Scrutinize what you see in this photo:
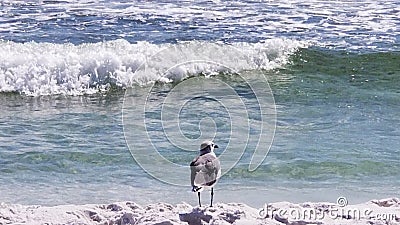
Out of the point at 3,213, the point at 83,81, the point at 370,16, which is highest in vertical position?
the point at 370,16

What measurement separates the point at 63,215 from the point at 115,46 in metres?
7.42

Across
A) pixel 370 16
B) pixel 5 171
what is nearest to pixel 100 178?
pixel 5 171

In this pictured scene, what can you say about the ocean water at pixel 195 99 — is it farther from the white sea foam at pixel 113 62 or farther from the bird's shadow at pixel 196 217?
the bird's shadow at pixel 196 217

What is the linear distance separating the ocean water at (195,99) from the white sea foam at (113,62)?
26 mm

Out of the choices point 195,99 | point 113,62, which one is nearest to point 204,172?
point 195,99

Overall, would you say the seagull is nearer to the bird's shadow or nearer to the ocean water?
the bird's shadow

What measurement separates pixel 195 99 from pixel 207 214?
5.23 meters

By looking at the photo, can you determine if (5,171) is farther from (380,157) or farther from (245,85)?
(245,85)

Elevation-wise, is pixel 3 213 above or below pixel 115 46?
below

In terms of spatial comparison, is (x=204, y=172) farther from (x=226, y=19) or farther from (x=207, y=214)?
(x=226, y=19)

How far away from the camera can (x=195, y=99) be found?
31.3ft

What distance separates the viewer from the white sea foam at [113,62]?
10.4 metres

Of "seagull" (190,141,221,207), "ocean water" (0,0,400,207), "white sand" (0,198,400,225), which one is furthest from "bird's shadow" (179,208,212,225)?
"ocean water" (0,0,400,207)

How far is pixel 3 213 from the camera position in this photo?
15.6ft
